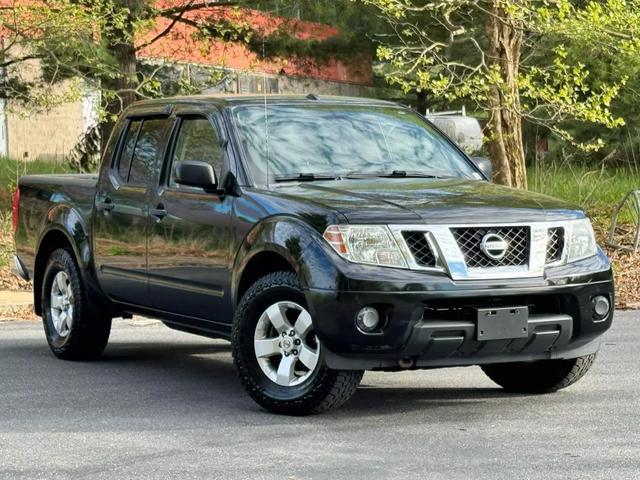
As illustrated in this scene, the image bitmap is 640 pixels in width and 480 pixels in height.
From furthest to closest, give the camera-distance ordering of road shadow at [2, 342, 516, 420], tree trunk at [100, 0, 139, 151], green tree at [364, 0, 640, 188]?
tree trunk at [100, 0, 139, 151]
green tree at [364, 0, 640, 188]
road shadow at [2, 342, 516, 420]

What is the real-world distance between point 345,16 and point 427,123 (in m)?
14.5

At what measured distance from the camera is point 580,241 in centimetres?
812

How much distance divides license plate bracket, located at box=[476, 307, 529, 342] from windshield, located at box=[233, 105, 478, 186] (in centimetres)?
154

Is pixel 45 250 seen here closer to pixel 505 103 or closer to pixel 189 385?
pixel 189 385

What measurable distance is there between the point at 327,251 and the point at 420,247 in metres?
0.50

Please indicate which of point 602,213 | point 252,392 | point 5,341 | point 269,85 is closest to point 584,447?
point 252,392

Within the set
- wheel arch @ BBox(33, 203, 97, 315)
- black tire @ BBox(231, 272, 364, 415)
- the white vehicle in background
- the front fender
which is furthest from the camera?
the white vehicle in background

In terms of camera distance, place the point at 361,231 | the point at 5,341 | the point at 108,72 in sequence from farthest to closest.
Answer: the point at 108,72 → the point at 5,341 → the point at 361,231

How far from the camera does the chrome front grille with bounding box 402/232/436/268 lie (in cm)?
758

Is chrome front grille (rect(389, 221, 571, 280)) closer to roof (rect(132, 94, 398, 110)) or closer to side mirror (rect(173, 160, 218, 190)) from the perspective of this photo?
side mirror (rect(173, 160, 218, 190))

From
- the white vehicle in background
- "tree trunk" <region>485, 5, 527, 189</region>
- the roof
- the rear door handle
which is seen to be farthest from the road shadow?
the white vehicle in background

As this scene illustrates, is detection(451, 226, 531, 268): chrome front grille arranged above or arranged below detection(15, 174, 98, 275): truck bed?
above

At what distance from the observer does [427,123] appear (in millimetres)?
9625

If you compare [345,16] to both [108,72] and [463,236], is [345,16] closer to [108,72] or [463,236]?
[108,72]
